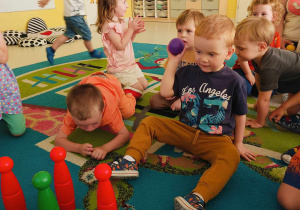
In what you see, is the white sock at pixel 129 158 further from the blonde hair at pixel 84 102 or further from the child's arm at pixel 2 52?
the child's arm at pixel 2 52

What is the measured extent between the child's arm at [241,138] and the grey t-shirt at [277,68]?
10.1 inches

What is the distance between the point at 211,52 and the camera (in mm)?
797

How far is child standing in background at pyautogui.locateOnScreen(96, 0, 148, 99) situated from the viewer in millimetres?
1456

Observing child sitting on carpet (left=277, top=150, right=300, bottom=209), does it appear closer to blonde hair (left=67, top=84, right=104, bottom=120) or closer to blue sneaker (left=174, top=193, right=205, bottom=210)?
blue sneaker (left=174, top=193, right=205, bottom=210)

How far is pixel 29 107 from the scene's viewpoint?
1.39m

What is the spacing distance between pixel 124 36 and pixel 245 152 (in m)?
0.91

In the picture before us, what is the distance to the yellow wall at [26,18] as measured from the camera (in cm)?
322

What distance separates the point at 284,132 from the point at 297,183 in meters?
0.46

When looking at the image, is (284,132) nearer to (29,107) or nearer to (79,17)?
(29,107)

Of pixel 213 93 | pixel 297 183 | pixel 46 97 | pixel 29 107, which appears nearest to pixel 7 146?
pixel 29 107

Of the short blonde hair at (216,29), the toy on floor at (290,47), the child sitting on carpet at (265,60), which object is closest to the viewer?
the short blonde hair at (216,29)

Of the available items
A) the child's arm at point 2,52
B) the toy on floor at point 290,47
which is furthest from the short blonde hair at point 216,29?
the toy on floor at point 290,47

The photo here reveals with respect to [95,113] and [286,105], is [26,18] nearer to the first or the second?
[95,113]

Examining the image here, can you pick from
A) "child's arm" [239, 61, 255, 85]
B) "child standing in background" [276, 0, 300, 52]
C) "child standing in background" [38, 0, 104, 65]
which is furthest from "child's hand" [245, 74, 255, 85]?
"child standing in background" [38, 0, 104, 65]
